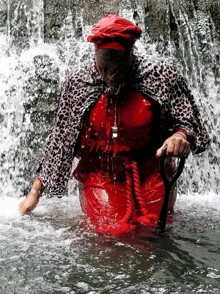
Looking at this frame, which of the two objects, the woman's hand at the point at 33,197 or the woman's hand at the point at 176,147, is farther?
the woman's hand at the point at 33,197

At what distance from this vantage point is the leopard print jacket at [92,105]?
9.93ft

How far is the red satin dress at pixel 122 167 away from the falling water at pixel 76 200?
0.54 ft

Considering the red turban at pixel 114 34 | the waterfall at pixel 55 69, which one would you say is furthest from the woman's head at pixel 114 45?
the waterfall at pixel 55 69

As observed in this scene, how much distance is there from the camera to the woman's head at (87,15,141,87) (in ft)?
8.93

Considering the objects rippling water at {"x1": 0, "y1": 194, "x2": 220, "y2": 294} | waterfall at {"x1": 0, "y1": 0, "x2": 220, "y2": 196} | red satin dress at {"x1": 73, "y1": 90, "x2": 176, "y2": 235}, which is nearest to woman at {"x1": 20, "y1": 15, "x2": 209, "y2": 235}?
red satin dress at {"x1": 73, "y1": 90, "x2": 176, "y2": 235}

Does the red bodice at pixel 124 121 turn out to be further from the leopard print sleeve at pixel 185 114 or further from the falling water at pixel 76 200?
the falling water at pixel 76 200

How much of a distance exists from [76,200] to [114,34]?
224 cm

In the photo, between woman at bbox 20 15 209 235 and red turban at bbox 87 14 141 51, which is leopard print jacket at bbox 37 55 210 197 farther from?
→ red turban at bbox 87 14 141 51

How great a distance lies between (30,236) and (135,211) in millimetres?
655

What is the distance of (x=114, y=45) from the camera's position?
273 centimetres

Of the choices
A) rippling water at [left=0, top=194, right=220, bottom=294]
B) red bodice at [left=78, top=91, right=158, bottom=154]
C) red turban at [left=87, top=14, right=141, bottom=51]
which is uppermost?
red turban at [left=87, top=14, right=141, bottom=51]

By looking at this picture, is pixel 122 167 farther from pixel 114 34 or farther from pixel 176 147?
A: pixel 114 34

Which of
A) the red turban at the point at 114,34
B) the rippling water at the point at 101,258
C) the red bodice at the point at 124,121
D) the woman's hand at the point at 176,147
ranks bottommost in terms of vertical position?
the rippling water at the point at 101,258

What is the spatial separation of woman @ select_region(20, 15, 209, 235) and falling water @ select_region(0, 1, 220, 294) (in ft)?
0.72
